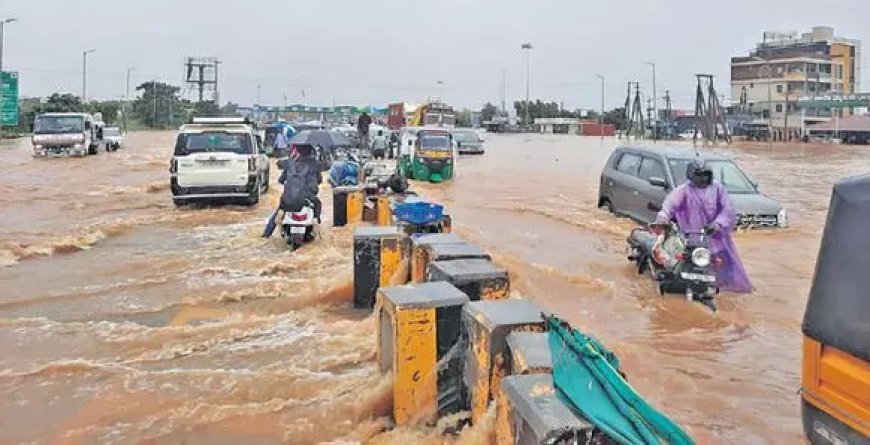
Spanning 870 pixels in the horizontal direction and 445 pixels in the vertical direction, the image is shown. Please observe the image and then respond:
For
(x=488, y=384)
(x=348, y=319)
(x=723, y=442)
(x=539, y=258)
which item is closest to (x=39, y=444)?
(x=488, y=384)

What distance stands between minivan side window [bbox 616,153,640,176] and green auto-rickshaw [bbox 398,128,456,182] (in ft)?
33.3

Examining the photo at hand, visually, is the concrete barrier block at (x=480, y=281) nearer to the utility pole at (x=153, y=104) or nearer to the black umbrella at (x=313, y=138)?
the black umbrella at (x=313, y=138)

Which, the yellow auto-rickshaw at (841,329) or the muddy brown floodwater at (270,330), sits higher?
the yellow auto-rickshaw at (841,329)

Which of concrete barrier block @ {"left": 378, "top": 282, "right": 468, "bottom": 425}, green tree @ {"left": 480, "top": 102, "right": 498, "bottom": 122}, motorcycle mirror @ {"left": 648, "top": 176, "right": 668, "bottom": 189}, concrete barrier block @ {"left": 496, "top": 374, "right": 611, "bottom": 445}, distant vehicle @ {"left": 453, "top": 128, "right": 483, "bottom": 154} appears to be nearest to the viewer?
concrete barrier block @ {"left": 496, "top": 374, "right": 611, "bottom": 445}

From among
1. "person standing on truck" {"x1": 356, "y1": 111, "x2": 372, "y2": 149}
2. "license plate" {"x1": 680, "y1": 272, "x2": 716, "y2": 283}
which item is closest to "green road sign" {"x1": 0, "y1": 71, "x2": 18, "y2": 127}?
"person standing on truck" {"x1": 356, "y1": 111, "x2": 372, "y2": 149}

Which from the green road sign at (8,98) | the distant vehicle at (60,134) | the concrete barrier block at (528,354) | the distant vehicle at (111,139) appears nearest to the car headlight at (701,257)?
the concrete barrier block at (528,354)

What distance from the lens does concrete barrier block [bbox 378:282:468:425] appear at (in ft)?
15.6

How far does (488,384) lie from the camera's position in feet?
13.8

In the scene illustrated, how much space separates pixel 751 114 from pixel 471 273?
321 ft

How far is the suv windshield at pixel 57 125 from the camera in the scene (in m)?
32.6

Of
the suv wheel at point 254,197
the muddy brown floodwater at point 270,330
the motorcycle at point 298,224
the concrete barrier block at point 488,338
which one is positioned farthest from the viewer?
the suv wheel at point 254,197

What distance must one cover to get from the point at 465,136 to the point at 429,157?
18.5 m

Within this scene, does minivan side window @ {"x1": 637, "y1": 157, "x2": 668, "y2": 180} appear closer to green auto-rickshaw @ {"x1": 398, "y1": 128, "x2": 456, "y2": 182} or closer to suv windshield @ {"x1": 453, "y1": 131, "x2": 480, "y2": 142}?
green auto-rickshaw @ {"x1": 398, "y1": 128, "x2": 456, "y2": 182}

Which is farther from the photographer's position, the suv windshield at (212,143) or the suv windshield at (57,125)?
the suv windshield at (57,125)
